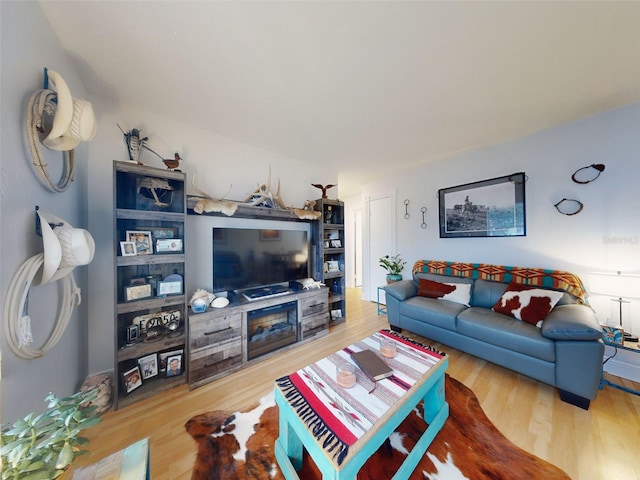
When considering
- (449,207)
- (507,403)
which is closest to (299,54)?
(449,207)

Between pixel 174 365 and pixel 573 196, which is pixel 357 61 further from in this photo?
pixel 174 365

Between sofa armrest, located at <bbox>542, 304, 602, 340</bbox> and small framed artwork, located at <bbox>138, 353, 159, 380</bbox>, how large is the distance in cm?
309

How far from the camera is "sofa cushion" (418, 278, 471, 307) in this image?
2365 millimetres

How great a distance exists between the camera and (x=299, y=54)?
1.29 m

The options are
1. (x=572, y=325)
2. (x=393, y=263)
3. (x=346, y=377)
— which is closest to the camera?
(x=346, y=377)

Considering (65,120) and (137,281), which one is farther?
(137,281)

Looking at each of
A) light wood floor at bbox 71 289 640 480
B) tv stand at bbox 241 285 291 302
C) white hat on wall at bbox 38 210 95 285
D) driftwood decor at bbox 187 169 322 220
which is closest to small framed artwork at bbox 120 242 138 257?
white hat on wall at bbox 38 210 95 285

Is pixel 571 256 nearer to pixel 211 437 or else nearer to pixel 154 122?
pixel 211 437

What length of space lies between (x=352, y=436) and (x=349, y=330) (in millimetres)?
1898

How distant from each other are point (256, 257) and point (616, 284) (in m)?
3.03

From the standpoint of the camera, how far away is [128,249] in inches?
61.5

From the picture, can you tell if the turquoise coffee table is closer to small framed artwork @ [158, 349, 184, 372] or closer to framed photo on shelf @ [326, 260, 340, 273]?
small framed artwork @ [158, 349, 184, 372]

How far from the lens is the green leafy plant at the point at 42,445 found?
52 centimetres

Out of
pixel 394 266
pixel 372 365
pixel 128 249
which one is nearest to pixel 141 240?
pixel 128 249
